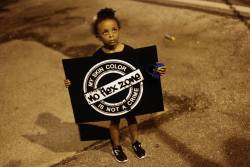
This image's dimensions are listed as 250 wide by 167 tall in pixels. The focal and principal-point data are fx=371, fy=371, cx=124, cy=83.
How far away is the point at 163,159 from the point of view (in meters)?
3.92

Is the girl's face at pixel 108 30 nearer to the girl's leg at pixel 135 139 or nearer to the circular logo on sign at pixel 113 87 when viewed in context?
the circular logo on sign at pixel 113 87

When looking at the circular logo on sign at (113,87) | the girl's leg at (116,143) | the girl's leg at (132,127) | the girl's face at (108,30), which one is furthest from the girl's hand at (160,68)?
the girl's leg at (116,143)

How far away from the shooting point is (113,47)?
11.7ft

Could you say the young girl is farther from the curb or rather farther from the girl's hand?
the curb

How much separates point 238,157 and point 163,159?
766 mm

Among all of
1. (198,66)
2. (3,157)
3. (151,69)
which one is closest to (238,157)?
(151,69)

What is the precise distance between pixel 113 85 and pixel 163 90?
1777 mm

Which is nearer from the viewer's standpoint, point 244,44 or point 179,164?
point 179,164

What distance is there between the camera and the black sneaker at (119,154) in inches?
156

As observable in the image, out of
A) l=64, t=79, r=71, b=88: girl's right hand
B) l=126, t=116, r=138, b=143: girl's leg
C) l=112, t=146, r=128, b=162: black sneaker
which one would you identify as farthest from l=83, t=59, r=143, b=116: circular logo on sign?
l=112, t=146, r=128, b=162: black sneaker

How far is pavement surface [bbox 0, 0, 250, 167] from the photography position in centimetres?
409

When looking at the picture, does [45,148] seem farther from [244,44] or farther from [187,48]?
[244,44]

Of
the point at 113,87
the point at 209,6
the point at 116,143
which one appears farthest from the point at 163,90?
the point at 209,6

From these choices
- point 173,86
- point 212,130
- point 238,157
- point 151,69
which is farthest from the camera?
point 173,86
